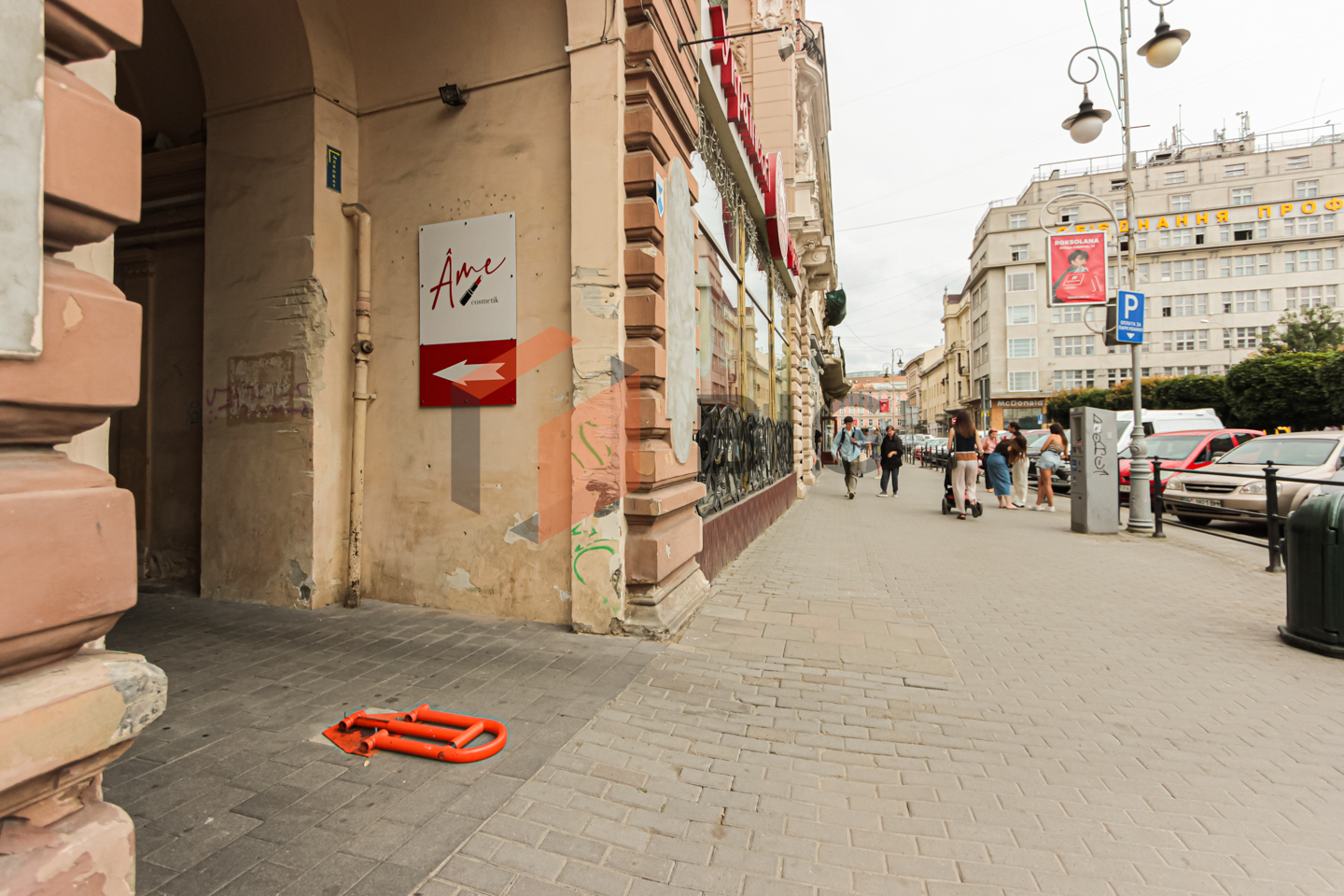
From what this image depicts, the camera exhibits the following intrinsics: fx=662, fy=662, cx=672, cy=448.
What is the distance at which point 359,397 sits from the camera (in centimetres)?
534

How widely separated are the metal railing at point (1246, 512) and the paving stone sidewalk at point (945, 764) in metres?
2.32

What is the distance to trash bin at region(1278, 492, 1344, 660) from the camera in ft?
15.0

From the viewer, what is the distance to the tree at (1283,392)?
105ft

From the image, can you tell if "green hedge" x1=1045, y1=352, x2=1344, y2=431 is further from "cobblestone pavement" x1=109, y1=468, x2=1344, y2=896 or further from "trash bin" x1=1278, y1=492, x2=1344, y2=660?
"cobblestone pavement" x1=109, y1=468, x2=1344, y2=896

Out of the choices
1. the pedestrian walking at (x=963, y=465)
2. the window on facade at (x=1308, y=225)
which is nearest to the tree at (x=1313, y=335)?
the window on facade at (x=1308, y=225)

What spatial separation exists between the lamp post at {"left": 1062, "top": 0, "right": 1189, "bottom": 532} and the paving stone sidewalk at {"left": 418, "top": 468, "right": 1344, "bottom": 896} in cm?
561

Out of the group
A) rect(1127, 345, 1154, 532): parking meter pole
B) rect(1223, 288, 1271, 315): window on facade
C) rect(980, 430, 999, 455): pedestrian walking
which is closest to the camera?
rect(1127, 345, 1154, 532): parking meter pole

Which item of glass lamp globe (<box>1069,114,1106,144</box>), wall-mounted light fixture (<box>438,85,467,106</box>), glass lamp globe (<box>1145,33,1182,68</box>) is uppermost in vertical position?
glass lamp globe (<box>1145,33,1182,68</box>)

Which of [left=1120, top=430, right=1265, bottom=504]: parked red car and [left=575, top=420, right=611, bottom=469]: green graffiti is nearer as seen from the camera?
[left=575, top=420, right=611, bottom=469]: green graffiti

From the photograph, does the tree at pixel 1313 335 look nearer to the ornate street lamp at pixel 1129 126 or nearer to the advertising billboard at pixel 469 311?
the ornate street lamp at pixel 1129 126

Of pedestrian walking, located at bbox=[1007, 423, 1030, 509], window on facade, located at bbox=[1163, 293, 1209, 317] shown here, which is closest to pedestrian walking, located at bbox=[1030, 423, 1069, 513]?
pedestrian walking, located at bbox=[1007, 423, 1030, 509]

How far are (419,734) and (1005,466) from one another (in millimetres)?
14692

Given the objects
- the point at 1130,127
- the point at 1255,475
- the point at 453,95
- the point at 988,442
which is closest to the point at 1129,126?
the point at 1130,127

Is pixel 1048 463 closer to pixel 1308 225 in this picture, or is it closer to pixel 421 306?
pixel 421 306
